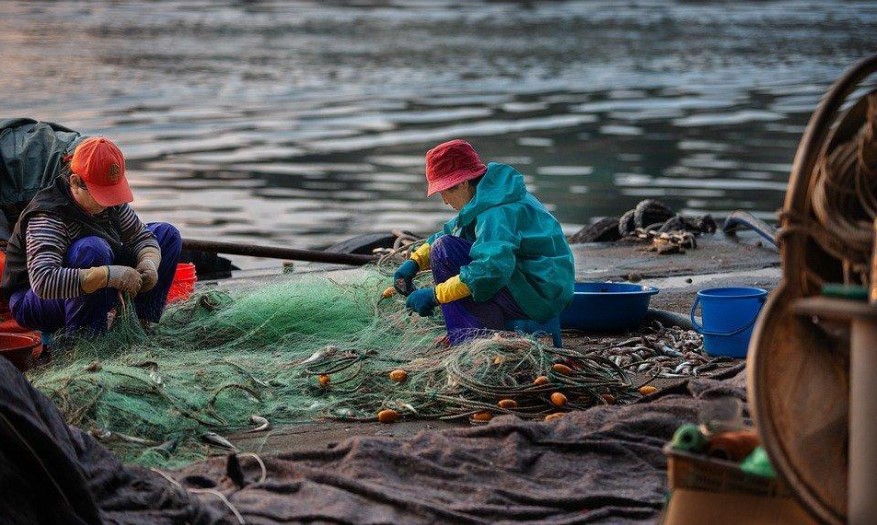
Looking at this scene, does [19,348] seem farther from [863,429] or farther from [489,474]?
[863,429]

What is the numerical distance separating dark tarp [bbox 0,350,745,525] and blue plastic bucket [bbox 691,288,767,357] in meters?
1.30

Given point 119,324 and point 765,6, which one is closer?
point 119,324

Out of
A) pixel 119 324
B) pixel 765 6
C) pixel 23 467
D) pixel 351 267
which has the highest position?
pixel 23 467

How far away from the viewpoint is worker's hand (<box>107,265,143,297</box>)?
594 centimetres

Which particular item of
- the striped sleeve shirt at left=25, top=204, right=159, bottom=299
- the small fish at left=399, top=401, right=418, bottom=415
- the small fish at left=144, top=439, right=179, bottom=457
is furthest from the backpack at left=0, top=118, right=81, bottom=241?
the small fish at left=399, top=401, right=418, bottom=415

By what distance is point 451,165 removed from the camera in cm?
586

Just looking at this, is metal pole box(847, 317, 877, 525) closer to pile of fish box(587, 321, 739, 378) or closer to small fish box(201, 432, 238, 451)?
small fish box(201, 432, 238, 451)

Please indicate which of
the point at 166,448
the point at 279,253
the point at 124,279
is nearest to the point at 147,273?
the point at 124,279

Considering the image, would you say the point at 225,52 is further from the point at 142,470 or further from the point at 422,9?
the point at 142,470

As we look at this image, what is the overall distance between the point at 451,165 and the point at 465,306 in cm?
66

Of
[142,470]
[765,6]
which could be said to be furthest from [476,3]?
[142,470]

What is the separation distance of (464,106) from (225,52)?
15412 millimetres

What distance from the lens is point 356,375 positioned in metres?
5.68

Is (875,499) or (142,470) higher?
(875,499)
